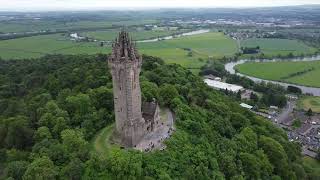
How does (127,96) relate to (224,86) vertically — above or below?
above

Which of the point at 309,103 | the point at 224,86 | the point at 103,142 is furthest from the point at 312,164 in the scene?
the point at 224,86

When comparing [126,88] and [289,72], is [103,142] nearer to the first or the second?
[126,88]

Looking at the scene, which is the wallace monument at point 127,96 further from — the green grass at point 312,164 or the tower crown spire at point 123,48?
the green grass at point 312,164

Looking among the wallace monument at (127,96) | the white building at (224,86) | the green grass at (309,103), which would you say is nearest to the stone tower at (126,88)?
the wallace monument at (127,96)

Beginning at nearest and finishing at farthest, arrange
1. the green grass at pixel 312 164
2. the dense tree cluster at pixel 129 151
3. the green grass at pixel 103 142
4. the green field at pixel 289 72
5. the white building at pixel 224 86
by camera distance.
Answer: the dense tree cluster at pixel 129 151 → the green grass at pixel 103 142 → the green grass at pixel 312 164 → the white building at pixel 224 86 → the green field at pixel 289 72

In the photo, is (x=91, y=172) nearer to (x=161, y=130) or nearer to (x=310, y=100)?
(x=161, y=130)

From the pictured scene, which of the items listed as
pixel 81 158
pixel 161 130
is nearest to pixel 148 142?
pixel 161 130
